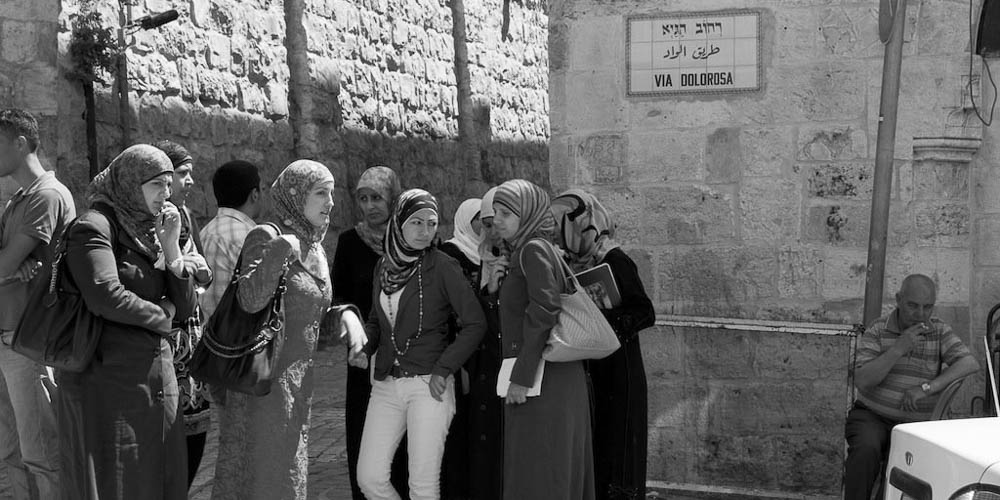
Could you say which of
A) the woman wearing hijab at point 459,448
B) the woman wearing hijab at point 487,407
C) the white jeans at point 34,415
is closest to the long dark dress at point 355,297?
the woman wearing hijab at point 459,448

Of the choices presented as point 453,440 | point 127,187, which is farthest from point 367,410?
Result: point 127,187

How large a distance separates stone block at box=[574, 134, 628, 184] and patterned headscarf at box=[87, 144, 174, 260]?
8.93 ft

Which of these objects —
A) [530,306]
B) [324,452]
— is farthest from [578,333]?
[324,452]

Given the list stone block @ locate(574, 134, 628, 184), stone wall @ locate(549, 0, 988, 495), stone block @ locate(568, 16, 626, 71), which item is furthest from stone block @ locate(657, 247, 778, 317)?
stone block @ locate(568, 16, 626, 71)

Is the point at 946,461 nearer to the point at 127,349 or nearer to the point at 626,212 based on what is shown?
the point at 127,349

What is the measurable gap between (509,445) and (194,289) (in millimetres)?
1329

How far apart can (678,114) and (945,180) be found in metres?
1.32

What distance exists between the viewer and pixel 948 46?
629 cm

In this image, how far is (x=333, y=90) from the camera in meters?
12.3

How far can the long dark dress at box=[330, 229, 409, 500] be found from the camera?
550 cm

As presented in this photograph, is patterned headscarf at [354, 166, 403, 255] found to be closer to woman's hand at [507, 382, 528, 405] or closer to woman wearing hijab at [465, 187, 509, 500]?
woman wearing hijab at [465, 187, 509, 500]

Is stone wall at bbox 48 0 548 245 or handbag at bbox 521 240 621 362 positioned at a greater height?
stone wall at bbox 48 0 548 245

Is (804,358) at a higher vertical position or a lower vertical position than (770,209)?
lower

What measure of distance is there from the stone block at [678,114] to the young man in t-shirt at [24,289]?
2839 mm
